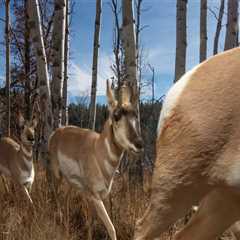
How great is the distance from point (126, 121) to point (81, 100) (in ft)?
57.0

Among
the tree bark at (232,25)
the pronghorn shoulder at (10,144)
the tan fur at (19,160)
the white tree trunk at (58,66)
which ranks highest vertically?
the tree bark at (232,25)

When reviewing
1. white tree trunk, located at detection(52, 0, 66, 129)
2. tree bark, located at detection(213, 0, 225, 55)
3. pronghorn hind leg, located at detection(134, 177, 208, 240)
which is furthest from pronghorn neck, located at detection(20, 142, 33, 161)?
tree bark, located at detection(213, 0, 225, 55)

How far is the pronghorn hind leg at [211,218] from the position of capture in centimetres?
275

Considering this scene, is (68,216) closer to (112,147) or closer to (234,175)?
(112,147)

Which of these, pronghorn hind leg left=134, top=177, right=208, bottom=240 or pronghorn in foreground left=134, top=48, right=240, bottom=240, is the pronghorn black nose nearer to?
pronghorn in foreground left=134, top=48, right=240, bottom=240

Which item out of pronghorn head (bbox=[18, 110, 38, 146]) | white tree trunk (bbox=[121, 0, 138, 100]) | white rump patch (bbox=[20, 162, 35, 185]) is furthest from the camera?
pronghorn head (bbox=[18, 110, 38, 146])

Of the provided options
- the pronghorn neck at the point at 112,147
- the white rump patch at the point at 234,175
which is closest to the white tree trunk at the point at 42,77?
the pronghorn neck at the point at 112,147

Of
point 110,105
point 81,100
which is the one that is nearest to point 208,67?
point 110,105

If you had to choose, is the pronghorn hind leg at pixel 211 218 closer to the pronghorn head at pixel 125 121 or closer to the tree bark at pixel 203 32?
the pronghorn head at pixel 125 121

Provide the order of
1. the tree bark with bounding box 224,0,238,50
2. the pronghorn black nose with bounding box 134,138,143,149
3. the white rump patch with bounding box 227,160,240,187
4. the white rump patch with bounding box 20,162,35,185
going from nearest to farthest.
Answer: the white rump patch with bounding box 227,160,240,187 < the pronghorn black nose with bounding box 134,138,143,149 < the white rump patch with bounding box 20,162,35,185 < the tree bark with bounding box 224,0,238,50

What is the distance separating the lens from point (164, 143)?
2.70 meters

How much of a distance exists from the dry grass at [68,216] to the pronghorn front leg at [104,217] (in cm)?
15

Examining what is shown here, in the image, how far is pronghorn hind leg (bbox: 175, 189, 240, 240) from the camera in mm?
2746

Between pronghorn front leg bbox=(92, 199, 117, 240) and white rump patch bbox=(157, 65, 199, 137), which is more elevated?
white rump patch bbox=(157, 65, 199, 137)
